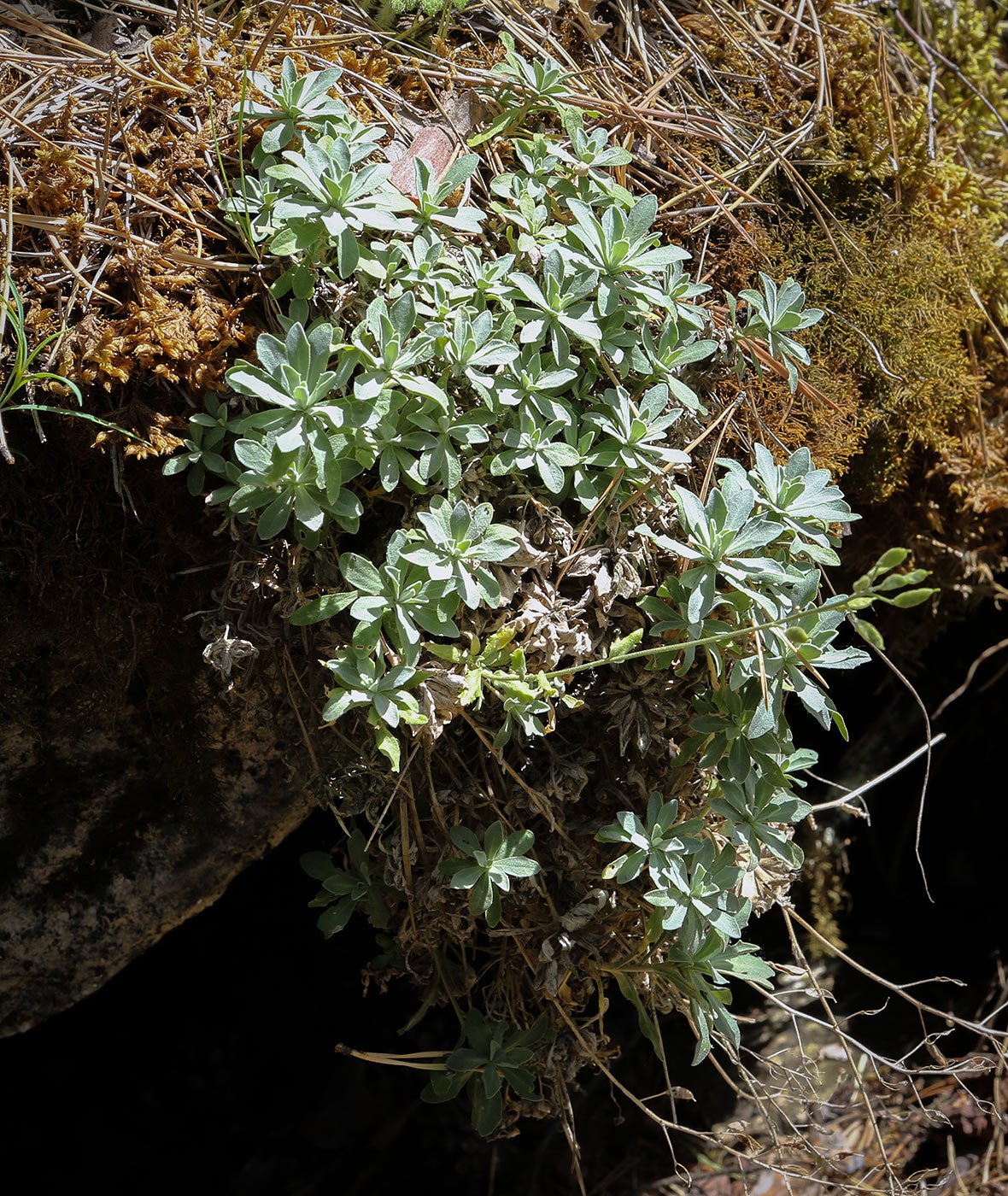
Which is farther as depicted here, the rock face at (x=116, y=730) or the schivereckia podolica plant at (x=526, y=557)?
the rock face at (x=116, y=730)

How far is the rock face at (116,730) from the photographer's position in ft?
5.89

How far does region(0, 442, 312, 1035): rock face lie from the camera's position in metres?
1.79

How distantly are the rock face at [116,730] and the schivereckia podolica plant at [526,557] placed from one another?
0.20 meters

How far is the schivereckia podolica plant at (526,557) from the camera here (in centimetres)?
157

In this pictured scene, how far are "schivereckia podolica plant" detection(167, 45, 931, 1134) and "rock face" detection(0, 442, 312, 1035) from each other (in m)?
0.20

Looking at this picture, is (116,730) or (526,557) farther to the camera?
(116,730)

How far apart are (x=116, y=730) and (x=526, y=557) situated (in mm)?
1092

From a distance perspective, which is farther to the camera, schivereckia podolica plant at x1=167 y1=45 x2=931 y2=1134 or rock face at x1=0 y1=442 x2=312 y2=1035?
rock face at x1=0 y1=442 x2=312 y2=1035

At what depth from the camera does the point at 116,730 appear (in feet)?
6.79

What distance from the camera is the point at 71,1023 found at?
303 centimetres

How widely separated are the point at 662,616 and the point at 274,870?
2007mm

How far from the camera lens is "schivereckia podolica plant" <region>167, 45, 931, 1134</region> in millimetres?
1565

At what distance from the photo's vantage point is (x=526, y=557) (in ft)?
5.52

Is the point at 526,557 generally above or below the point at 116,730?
above
